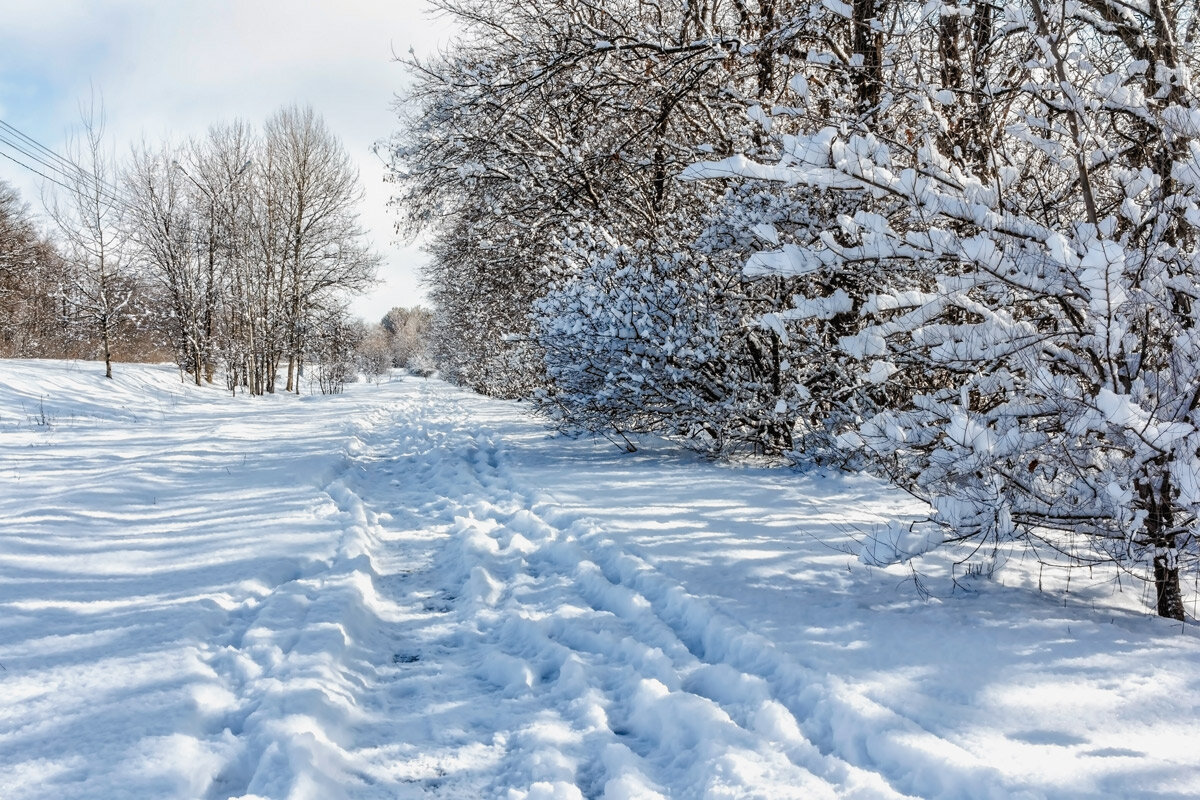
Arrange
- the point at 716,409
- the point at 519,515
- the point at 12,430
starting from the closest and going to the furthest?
1. the point at 519,515
2. the point at 716,409
3. the point at 12,430

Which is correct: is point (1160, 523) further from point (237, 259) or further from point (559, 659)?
point (237, 259)

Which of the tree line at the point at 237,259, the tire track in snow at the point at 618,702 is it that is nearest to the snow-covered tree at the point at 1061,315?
the tire track in snow at the point at 618,702

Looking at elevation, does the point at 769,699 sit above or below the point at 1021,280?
below

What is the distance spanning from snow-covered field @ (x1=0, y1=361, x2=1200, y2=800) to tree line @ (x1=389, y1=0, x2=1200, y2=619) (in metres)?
0.55

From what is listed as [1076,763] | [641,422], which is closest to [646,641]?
[1076,763]

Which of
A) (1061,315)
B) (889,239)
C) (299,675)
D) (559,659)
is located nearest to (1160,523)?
(1061,315)

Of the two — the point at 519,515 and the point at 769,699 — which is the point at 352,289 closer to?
the point at 519,515

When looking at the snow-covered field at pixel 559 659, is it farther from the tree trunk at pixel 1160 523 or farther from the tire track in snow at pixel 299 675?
the tree trunk at pixel 1160 523

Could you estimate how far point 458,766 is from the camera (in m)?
2.16

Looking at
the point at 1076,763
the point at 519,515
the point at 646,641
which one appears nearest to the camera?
the point at 1076,763

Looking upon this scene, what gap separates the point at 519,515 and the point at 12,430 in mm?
8459

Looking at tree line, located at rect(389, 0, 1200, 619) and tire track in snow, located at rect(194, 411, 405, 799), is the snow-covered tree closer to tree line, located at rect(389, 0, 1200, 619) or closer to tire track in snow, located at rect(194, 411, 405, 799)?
tree line, located at rect(389, 0, 1200, 619)

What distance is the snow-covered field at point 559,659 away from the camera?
1986 mm

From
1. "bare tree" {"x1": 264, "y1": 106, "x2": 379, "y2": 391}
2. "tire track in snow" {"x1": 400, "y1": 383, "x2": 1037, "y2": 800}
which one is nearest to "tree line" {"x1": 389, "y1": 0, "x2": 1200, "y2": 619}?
"tire track in snow" {"x1": 400, "y1": 383, "x2": 1037, "y2": 800}
